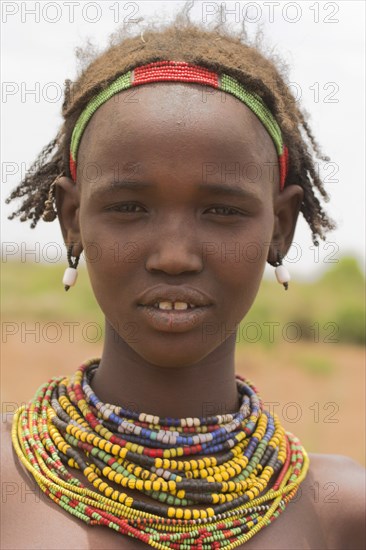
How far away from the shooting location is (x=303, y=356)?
A: 53.0ft

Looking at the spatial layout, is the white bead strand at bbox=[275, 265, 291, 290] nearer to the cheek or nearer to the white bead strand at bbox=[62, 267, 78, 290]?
the cheek

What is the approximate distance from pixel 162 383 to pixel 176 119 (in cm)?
79

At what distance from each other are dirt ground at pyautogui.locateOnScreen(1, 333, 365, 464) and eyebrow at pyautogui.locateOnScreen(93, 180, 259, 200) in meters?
6.99

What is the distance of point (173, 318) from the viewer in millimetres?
2340

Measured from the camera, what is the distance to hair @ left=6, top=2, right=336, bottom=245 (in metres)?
2.59

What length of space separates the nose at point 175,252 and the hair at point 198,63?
562 mm

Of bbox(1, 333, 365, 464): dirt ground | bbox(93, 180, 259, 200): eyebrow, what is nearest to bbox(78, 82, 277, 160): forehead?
bbox(93, 180, 259, 200): eyebrow

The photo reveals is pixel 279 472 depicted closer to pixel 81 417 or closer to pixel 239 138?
pixel 81 417

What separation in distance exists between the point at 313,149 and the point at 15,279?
21.4 metres

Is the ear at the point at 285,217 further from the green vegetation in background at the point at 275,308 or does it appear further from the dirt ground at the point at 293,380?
the green vegetation in background at the point at 275,308

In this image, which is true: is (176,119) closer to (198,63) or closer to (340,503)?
(198,63)

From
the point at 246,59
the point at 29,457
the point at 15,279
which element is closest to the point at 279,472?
the point at 29,457

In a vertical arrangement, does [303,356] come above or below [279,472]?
below

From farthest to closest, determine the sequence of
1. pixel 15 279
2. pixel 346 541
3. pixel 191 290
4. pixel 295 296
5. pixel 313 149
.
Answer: pixel 15 279
pixel 295 296
pixel 313 149
pixel 346 541
pixel 191 290
